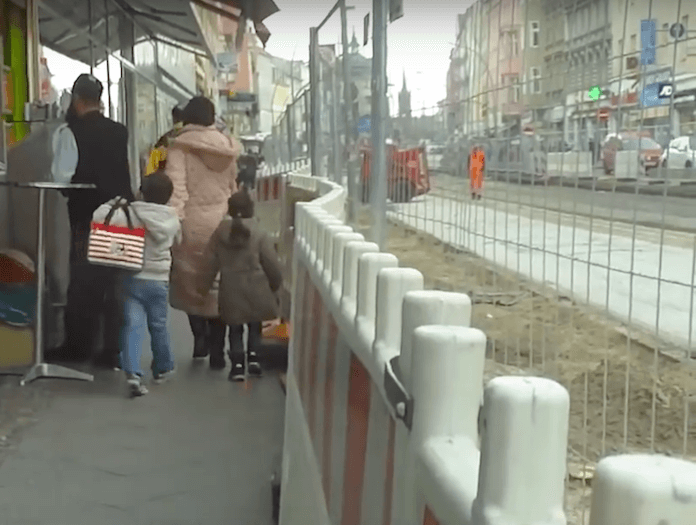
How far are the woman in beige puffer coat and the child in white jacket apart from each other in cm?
58

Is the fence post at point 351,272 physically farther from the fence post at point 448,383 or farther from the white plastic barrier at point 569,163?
the fence post at point 448,383

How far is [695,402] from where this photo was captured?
3268 millimetres

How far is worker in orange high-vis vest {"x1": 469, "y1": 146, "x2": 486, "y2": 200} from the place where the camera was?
11.0ft

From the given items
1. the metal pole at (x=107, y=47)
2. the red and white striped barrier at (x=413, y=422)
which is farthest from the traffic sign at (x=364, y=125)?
the metal pole at (x=107, y=47)

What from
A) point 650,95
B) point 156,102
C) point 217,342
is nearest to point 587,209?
point 650,95

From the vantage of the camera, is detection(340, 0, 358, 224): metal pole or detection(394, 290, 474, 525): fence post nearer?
detection(394, 290, 474, 525): fence post

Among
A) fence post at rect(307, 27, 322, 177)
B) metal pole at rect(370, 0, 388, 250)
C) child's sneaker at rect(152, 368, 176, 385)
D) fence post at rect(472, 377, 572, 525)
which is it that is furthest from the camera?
fence post at rect(307, 27, 322, 177)

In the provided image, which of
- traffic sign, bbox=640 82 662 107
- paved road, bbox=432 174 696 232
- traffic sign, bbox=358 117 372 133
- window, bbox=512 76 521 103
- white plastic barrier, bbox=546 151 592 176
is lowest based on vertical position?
paved road, bbox=432 174 696 232

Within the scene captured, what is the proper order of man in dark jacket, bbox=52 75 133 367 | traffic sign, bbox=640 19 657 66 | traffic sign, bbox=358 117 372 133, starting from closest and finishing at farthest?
traffic sign, bbox=640 19 657 66
traffic sign, bbox=358 117 372 133
man in dark jacket, bbox=52 75 133 367

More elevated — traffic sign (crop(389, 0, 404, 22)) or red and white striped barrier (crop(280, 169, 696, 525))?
traffic sign (crop(389, 0, 404, 22))

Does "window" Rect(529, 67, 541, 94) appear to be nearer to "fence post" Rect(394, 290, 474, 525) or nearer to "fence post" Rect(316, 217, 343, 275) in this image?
"fence post" Rect(394, 290, 474, 525)

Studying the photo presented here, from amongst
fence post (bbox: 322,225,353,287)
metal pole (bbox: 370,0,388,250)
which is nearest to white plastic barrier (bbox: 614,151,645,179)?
fence post (bbox: 322,225,353,287)

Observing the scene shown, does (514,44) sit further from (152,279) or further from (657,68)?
(152,279)

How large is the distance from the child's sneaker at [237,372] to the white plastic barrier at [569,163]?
5.09 m
